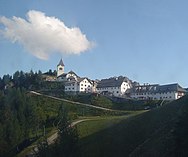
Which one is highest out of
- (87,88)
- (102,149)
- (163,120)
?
(87,88)

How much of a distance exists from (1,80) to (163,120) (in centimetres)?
11125

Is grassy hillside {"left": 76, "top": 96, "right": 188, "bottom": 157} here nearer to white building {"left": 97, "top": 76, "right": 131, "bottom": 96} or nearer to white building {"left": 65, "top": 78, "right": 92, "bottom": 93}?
white building {"left": 97, "top": 76, "right": 131, "bottom": 96}

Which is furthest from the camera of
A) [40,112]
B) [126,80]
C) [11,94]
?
[126,80]

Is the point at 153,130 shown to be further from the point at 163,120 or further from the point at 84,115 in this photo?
the point at 84,115

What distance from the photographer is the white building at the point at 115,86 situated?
123375mm

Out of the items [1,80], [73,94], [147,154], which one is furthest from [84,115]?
[1,80]

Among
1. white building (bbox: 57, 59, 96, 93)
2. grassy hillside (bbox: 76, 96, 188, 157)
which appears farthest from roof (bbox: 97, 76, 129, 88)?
grassy hillside (bbox: 76, 96, 188, 157)

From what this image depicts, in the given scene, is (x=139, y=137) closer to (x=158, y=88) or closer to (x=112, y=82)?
(x=158, y=88)

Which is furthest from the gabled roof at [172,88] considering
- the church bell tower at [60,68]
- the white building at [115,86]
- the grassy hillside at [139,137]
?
the church bell tower at [60,68]

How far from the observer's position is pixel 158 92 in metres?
111

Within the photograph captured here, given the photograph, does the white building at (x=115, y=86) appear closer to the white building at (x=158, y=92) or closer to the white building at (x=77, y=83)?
the white building at (x=158, y=92)

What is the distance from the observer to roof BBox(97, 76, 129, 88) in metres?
125

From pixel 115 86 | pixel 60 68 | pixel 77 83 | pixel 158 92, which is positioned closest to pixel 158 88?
pixel 158 92

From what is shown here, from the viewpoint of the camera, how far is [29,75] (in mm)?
137250
